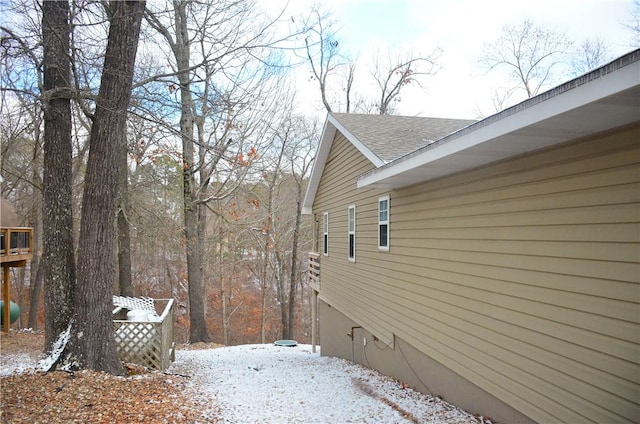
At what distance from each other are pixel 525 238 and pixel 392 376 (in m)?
5.04

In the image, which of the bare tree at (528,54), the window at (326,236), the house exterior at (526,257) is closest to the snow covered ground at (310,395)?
the house exterior at (526,257)

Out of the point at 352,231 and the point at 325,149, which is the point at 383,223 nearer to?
the point at 352,231

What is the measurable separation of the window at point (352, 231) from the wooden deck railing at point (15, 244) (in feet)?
22.6

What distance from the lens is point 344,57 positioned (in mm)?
26906

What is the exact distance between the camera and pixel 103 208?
716cm

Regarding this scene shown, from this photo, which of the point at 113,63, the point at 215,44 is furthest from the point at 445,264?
the point at 215,44

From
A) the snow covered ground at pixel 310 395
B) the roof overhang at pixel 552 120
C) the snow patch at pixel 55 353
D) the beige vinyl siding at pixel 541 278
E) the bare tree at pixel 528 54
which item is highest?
the bare tree at pixel 528 54

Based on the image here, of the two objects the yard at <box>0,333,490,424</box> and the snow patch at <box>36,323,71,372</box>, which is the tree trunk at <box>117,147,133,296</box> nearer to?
the yard at <box>0,333,490,424</box>

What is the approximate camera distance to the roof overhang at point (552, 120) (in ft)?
9.71

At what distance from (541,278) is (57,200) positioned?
689cm

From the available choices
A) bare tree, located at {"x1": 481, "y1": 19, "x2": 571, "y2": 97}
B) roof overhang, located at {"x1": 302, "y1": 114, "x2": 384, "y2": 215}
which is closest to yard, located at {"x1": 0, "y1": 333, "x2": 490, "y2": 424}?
roof overhang, located at {"x1": 302, "y1": 114, "x2": 384, "y2": 215}

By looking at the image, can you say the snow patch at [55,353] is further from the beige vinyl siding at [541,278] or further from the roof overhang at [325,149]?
the roof overhang at [325,149]

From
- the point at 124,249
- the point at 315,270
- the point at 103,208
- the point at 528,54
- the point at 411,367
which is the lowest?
the point at 411,367

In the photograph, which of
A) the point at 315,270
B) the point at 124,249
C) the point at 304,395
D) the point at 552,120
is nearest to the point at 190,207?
the point at 124,249
